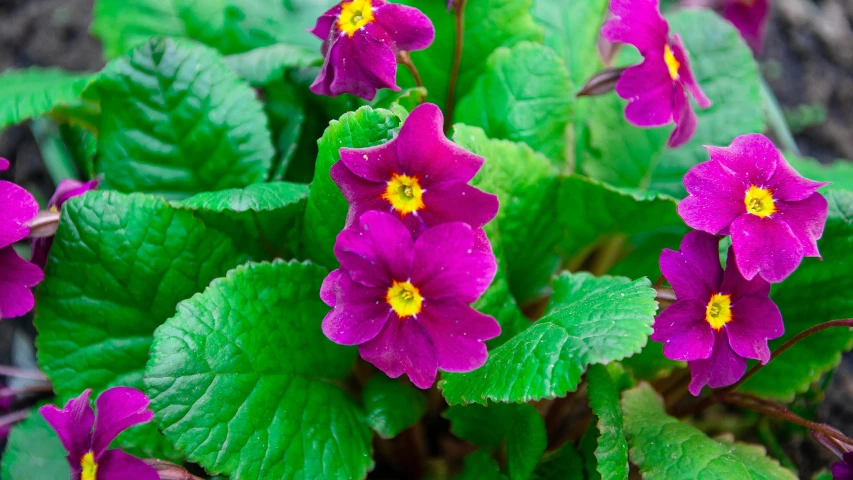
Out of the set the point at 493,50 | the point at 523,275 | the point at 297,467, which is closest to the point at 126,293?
the point at 297,467

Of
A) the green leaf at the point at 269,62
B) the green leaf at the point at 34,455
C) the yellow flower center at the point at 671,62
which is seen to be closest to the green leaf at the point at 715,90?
the yellow flower center at the point at 671,62

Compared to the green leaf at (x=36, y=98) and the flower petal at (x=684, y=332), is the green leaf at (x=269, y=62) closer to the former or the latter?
the green leaf at (x=36, y=98)

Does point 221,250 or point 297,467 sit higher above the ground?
point 221,250

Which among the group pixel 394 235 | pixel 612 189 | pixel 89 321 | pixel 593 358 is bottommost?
pixel 89 321

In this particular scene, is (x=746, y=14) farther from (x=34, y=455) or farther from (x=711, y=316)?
(x=34, y=455)

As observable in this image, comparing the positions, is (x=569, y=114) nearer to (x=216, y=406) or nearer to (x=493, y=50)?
(x=493, y=50)

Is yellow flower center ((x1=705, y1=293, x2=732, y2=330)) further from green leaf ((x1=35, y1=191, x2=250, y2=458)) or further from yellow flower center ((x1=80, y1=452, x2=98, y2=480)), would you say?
yellow flower center ((x1=80, y1=452, x2=98, y2=480))

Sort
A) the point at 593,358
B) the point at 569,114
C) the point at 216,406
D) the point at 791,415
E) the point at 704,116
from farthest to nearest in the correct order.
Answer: the point at 704,116 < the point at 569,114 < the point at 791,415 < the point at 216,406 < the point at 593,358

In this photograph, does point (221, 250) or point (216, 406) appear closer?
point (216, 406)
